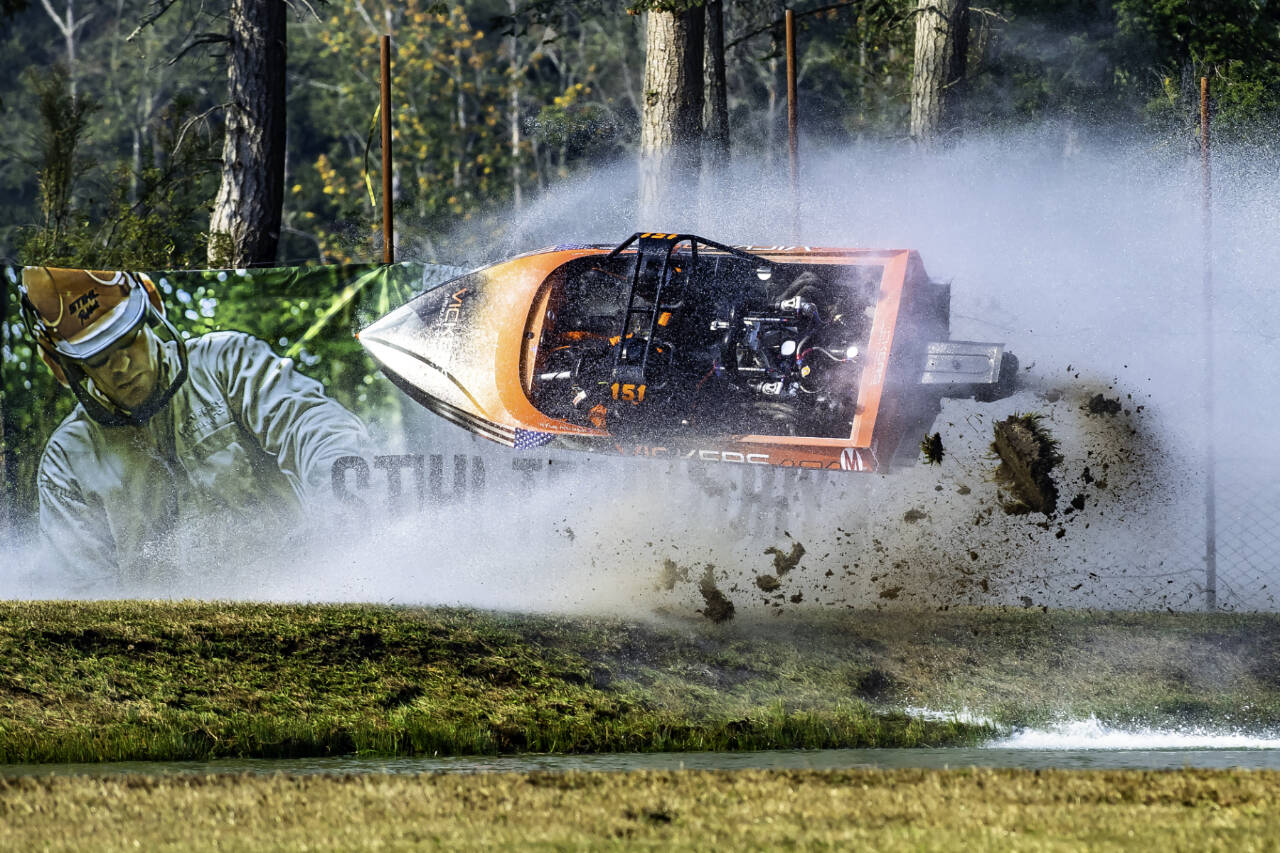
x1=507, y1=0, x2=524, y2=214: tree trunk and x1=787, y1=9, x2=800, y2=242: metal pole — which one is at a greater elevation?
x1=507, y1=0, x2=524, y2=214: tree trunk

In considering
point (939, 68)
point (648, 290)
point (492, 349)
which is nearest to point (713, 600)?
point (648, 290)

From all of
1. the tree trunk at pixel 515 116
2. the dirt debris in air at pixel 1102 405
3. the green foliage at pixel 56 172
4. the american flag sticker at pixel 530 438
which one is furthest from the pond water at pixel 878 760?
the tree trunk at pixel 515 116

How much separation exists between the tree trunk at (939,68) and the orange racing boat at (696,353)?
4.49 m

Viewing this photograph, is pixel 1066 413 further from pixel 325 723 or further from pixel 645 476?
pixel 325 723

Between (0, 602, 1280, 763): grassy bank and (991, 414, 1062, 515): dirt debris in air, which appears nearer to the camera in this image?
(0, 602, 1280, 763): grassy bank

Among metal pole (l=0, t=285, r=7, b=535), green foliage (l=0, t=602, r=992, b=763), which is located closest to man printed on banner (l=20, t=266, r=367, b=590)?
metal pole (l=0, t=285, r=7, b=535)

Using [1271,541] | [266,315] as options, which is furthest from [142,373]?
[1271,541]

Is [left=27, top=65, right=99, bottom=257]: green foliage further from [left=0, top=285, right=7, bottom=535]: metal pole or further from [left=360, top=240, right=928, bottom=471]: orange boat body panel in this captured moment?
[left=360, top=240, right=928, bottom=471]: orange boat body panel

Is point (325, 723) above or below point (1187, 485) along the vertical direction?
below

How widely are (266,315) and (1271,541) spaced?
6.96 metres

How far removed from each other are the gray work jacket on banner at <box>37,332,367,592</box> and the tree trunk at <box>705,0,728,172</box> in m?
4.43

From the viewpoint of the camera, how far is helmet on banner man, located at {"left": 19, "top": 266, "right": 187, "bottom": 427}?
35.9 feet

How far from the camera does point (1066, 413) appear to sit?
10.4 m

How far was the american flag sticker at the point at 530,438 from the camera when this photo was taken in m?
10.6
